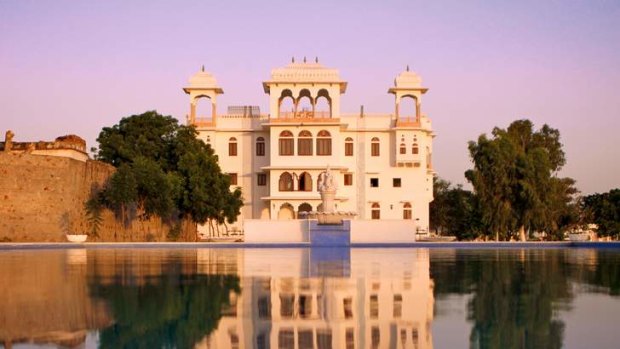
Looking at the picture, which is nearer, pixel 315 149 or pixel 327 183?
pixel 327 183

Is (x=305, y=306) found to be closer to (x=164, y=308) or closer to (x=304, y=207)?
(x=164, y=308)

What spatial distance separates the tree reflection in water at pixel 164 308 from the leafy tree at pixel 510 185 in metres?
29.6

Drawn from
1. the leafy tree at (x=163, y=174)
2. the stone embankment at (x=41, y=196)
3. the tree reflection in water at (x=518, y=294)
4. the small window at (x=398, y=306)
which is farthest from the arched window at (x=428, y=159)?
the small window at (x=398, y=306)

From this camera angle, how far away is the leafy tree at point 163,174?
114 feet

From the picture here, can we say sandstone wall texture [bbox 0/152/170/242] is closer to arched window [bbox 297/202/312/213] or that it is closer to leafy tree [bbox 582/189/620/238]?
arched window [bbox 297/202/312/213]

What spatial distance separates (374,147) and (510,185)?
352 inches

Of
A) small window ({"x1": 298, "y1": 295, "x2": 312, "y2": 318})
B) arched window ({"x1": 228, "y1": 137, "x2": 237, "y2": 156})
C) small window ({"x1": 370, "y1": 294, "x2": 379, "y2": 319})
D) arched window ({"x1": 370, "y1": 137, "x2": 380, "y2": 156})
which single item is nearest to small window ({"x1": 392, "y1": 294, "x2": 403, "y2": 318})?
small window ({"x1": 370, "y1": 294, "x2": 379, "y2": 319})

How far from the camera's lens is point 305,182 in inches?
1774

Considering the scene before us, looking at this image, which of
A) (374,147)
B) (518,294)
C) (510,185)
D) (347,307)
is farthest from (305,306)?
(374,147)

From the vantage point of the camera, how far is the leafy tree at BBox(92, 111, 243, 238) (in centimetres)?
3469

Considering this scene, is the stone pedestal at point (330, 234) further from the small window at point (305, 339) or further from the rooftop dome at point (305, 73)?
the small window at point (305, 339)

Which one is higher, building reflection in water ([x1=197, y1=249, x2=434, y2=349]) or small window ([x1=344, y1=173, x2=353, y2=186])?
small window ([x1=344, y1=173, x2=353, y2=186])

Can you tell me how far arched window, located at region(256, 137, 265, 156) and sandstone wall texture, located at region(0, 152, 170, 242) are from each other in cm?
1372

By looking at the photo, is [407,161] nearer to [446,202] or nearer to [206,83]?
[446,202]
